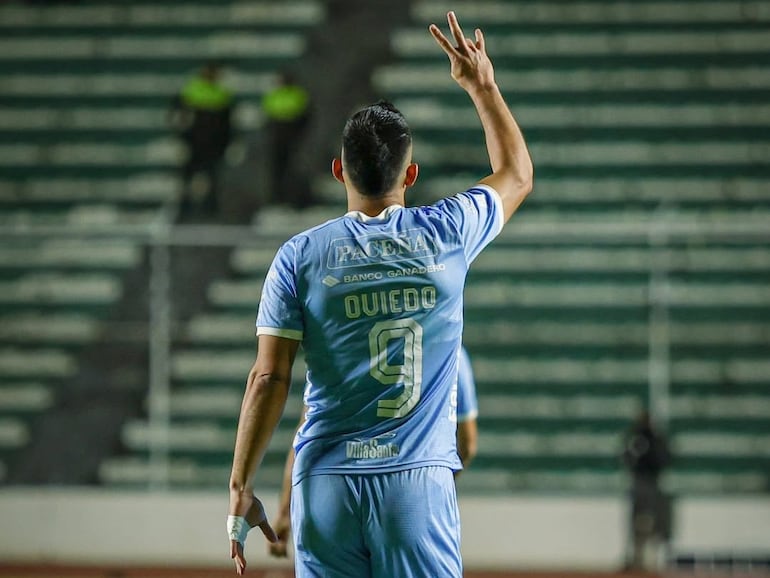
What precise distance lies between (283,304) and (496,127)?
0.71 meters

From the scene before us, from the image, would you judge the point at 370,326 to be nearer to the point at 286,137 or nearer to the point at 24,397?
the point at 24,397

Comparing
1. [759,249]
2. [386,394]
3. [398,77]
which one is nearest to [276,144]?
[398,77]

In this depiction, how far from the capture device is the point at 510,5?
15.5 meters

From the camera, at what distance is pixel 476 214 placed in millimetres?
3486

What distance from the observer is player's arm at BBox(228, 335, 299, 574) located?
3340mm

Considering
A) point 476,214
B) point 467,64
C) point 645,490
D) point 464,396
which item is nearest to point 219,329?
point 645,490

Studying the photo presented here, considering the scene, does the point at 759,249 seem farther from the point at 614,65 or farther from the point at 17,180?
the point at 17,180

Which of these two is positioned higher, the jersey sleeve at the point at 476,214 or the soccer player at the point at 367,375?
the jersey sleeve at the point at 476,214

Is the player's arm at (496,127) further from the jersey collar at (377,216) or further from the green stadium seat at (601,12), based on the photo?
the green stadium seat at (601,12)

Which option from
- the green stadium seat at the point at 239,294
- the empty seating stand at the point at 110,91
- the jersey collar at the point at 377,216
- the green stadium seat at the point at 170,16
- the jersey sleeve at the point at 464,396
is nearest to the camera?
the jersey collar at the point at 377,216

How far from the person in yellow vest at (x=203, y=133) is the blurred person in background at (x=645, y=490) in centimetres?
496

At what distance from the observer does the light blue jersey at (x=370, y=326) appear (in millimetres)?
3373

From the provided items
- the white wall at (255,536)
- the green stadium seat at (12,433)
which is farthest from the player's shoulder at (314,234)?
the green stadium seat at (12,433)

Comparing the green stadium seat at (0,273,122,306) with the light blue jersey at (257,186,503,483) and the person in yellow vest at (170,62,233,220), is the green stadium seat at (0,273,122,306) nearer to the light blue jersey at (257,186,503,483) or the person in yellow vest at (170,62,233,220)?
the person in yellow vest at (170,62,233,220)
